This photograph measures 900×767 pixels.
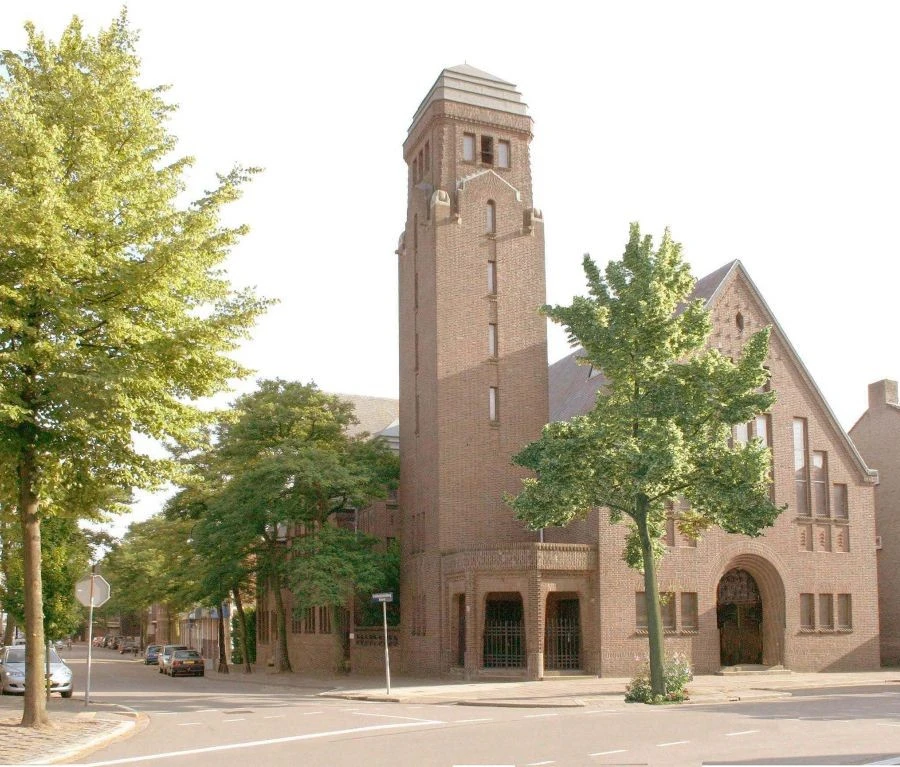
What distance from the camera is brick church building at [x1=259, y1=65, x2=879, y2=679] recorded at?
123 ft

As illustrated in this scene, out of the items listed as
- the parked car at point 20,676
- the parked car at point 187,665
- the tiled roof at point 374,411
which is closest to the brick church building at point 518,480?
the parked car at point 187,665

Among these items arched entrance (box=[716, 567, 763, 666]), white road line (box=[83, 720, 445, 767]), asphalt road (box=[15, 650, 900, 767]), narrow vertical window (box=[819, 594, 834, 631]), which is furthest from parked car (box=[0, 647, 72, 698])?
narrow vertical window (box=[819, 594, 834, 631])

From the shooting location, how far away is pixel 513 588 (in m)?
36.1

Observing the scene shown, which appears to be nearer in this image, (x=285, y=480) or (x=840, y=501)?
(x=285, y=480)

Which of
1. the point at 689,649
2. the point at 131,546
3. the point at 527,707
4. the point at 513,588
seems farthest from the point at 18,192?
the point at 131,546

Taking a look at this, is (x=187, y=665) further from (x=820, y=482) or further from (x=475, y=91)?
(x=820, y=482)

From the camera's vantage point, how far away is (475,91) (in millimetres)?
42750

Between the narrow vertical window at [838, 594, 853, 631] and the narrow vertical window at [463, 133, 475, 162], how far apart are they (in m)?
23.2

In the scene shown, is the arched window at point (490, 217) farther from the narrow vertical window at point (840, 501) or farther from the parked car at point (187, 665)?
the parked car at point (187, 665)

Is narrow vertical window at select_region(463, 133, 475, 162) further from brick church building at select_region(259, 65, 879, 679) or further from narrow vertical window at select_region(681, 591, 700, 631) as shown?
narrow vertical window at select_region(681, 591, 700, 631)

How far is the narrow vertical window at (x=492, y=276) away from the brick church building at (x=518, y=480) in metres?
0.09

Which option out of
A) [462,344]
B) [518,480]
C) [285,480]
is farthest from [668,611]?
[285,480]

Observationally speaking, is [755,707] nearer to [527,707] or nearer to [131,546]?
[527,707]

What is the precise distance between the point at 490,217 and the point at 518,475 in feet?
34.2
